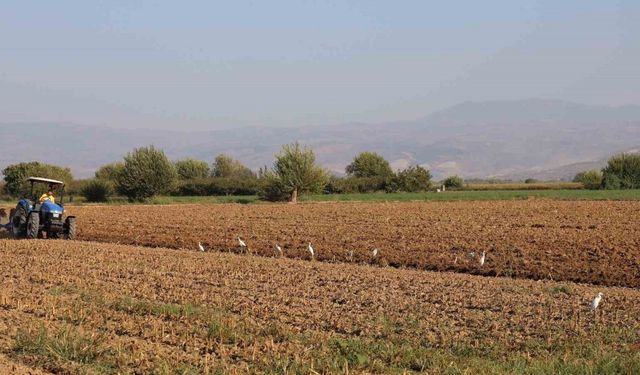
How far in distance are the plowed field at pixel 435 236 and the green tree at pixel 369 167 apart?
4616 cm

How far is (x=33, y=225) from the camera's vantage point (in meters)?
24.2

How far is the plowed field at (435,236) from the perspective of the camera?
19.6 meters

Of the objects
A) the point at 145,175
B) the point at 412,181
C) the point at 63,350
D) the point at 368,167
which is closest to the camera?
the point at 63,350

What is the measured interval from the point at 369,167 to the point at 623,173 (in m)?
26.8

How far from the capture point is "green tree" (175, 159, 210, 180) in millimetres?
91625

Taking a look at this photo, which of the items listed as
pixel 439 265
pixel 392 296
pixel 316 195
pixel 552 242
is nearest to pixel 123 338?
pixel 392 296

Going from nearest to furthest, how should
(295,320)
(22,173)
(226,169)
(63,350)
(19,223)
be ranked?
(63,350), (295,320), (19,223), (22,173), (226,169)

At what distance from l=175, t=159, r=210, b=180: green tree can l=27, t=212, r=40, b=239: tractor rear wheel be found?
66.4 meters

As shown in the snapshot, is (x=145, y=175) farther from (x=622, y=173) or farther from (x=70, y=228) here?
(x=622, y=173)

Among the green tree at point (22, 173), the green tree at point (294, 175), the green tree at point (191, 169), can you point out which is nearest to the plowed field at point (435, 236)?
the green tree at point (294, 175)

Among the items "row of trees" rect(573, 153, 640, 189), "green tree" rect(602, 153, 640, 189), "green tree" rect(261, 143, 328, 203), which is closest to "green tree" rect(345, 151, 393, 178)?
"row of trees" rect(573, 153, 640, 189)

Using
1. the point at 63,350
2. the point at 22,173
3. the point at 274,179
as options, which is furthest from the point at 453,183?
the point at 63,350

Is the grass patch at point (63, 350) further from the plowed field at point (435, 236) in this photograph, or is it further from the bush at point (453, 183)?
the bush at point (453, 183)

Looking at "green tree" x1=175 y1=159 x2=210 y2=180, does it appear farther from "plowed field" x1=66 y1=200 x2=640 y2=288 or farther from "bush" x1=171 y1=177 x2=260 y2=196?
"plowed field" x1=66 y1=200 x2=640 y2=288
